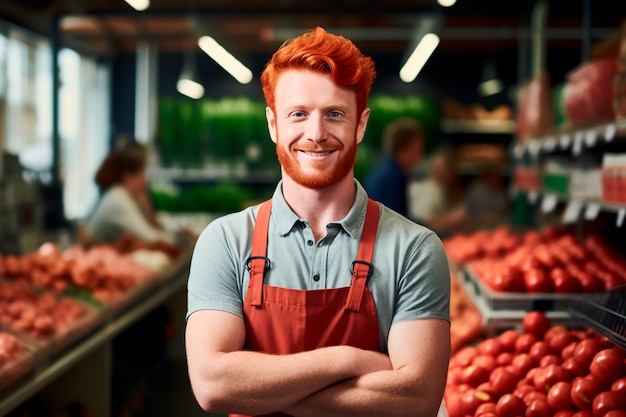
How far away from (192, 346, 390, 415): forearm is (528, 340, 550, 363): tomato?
127cm

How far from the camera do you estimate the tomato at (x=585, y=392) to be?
7.06ft

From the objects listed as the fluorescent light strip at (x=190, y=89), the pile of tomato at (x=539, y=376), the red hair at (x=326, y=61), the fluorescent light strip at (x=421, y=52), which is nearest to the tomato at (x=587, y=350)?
the pile of tomato at (x=539, y=376)

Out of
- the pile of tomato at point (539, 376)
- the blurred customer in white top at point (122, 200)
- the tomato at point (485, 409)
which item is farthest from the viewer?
the blurred customer in white top at point (122, 200)

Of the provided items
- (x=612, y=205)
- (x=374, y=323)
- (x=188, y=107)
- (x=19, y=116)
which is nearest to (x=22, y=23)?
(x=19, y=116)

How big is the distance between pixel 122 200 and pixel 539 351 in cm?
397

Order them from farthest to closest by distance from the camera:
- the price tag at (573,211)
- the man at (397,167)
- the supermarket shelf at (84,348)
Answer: the man at (397,167)
the price tag at (573,211)
the supermarket shelf at (84,348)

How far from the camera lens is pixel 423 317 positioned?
1.66m

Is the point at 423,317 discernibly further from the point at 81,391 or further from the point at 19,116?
the point at 19,116

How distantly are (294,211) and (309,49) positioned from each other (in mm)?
392

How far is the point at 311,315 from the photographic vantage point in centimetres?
166

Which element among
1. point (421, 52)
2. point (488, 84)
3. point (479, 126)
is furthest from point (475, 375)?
point (488, 84)

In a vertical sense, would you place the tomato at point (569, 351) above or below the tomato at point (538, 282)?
below

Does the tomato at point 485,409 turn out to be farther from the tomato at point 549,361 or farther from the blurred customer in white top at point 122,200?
the blurred customer in white top at point 122,200

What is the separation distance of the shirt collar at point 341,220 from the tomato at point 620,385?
1002mm
